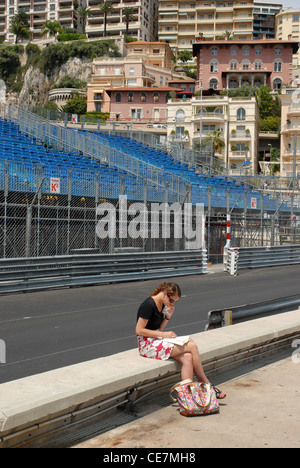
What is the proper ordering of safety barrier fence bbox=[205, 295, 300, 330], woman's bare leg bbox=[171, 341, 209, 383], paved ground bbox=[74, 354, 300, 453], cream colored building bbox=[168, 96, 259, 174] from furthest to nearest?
cream colored building bbox=[168, 96, 259, 174], safety barrier fence bbox=[205, 295, 300, 330], woman's bare leg bbox=[171, 341, 209, 383], paved ground bbox=[74, 354, 300, 453]

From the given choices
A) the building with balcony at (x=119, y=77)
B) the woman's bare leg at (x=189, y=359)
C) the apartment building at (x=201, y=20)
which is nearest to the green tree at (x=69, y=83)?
the building with balcony at (x=119, y=77)

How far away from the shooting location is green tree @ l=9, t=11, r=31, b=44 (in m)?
138

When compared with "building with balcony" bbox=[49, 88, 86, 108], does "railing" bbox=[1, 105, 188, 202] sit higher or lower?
lower

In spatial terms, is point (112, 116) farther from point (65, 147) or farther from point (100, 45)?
point (65, 147)

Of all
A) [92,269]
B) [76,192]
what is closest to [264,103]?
[76,192]

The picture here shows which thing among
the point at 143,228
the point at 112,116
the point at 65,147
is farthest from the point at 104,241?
the point at 112,116

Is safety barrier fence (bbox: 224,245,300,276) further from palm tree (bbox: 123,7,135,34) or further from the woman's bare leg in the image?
palm tree (bbox: 123,7,135,34)

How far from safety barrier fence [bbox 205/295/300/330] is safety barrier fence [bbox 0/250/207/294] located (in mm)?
7360

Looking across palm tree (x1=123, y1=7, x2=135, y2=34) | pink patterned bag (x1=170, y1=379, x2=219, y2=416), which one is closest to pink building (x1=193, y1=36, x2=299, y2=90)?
palm tree (x1=123, y1=7, x2=135, y2=34)

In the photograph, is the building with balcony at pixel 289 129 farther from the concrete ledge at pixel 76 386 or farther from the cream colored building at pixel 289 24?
the cream colored building at pixel 289 24

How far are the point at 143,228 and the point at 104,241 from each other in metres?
1.66

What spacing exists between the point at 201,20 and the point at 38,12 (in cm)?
4436

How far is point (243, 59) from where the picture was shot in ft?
335

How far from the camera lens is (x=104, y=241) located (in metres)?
20.7
